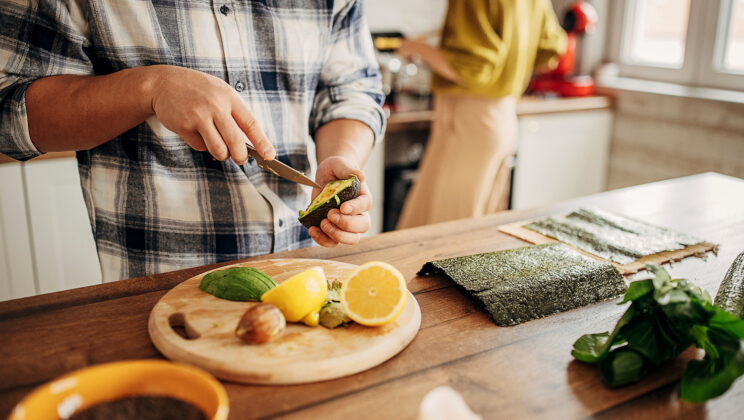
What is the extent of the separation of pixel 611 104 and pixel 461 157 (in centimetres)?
126

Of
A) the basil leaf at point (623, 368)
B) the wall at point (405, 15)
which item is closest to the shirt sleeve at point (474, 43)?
the wall at point (405, 15)

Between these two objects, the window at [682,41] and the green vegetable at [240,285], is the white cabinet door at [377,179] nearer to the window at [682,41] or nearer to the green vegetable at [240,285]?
the window at [682,41]

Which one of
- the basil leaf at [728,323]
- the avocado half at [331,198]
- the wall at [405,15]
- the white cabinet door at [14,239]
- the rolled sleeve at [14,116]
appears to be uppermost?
the wall at [405,15]

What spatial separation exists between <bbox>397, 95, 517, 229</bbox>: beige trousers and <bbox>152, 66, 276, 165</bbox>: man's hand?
5.90 ft

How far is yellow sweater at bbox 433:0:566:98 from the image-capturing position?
2.45 metres

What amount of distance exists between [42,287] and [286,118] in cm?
145

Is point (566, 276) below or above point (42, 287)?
above

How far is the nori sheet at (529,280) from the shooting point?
3.16ft

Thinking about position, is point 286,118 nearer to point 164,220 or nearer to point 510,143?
point 164,220

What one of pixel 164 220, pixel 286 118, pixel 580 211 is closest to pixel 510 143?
pixel 580 211

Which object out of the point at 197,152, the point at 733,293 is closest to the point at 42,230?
the point at 197,152

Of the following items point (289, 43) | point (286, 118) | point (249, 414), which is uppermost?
point (289, 43)

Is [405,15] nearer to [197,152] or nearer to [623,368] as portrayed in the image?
[197,152]

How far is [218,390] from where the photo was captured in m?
0.62
